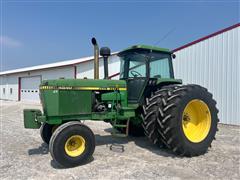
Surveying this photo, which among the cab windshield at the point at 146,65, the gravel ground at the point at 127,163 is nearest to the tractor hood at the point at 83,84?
the cab windshield at the point at 146,65

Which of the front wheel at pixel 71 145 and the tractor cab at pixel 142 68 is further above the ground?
the tractor cab at pixel 142 68

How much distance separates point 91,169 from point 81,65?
15.0 meters

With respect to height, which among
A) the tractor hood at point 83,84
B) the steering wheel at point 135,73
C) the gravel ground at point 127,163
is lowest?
the gravel ground at point 127,163

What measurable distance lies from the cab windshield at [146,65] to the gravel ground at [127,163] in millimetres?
1820

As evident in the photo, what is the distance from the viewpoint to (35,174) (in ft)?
13.1

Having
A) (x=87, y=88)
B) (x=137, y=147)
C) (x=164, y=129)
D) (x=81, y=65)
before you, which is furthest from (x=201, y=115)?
(x=81, y=65)

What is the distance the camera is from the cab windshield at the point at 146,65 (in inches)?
225

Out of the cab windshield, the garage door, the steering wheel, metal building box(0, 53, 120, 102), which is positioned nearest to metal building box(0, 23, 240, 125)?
the cab windshield

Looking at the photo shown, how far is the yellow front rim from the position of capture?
5.38 m

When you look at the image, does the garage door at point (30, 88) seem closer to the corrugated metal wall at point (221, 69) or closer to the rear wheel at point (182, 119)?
the corrugated metal wall at point (221, 69)

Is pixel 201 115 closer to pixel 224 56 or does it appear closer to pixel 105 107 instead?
pixel 105 107

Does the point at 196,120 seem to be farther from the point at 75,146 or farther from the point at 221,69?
the point at 221,69

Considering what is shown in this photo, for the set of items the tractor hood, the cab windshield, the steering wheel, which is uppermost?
the cab windshield

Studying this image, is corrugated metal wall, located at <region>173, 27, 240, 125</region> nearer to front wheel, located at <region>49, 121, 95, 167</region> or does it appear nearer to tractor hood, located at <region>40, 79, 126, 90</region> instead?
tractor hood, located at <region>40, 79, 126, 90</region>
